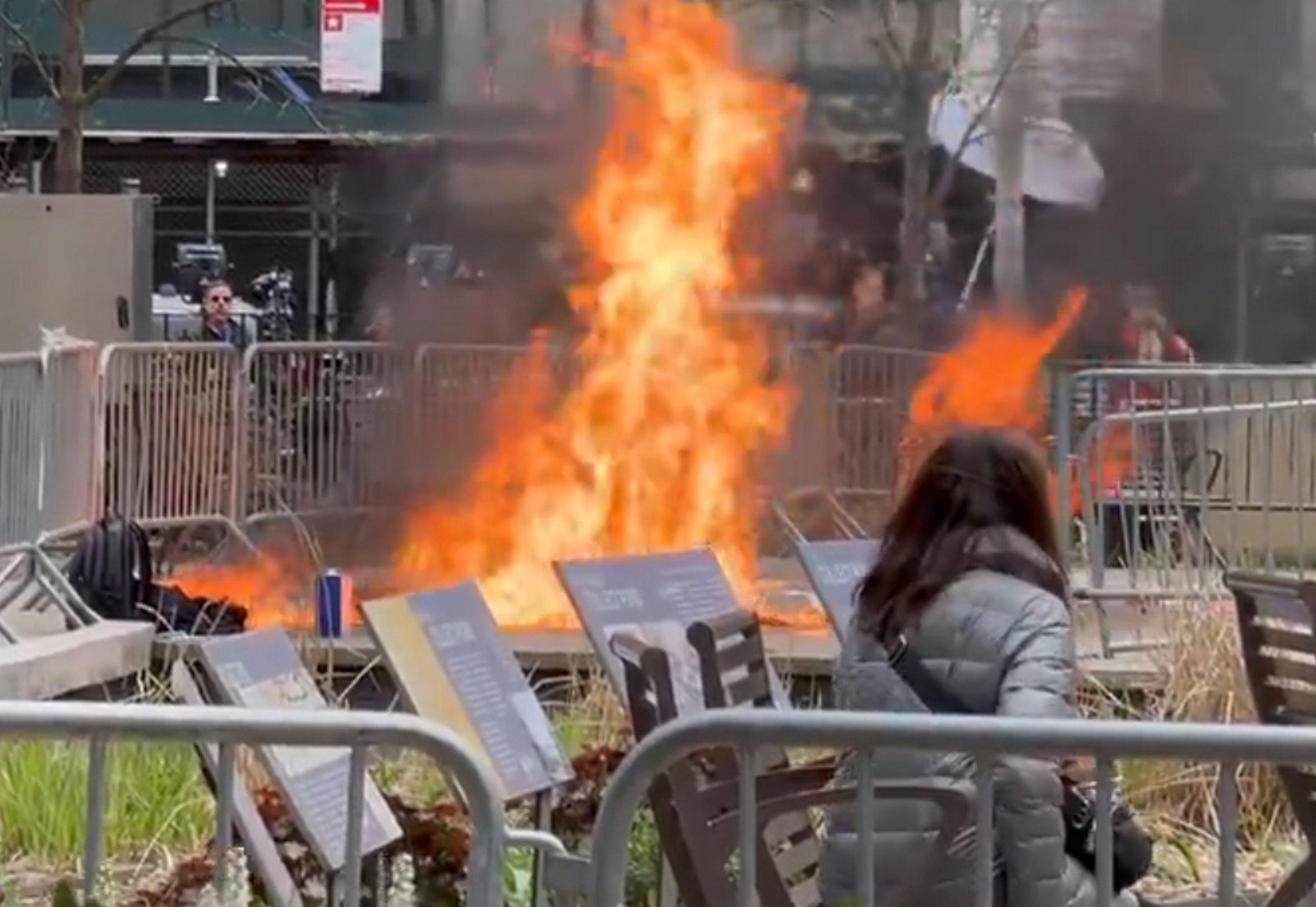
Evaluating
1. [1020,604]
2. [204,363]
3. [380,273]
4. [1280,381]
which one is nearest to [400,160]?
[380,273]

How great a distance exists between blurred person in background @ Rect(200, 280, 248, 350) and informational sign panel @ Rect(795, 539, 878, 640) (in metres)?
10.7

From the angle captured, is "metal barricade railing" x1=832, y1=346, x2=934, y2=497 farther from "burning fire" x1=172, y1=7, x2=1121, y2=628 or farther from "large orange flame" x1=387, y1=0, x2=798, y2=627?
"large orange flame" x1=387, y1=0, x2=798, y2=627

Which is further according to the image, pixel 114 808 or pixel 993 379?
pixel 993 379

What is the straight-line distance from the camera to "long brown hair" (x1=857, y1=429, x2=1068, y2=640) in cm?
518

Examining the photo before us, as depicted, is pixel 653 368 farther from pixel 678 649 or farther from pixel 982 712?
pixel 982 712

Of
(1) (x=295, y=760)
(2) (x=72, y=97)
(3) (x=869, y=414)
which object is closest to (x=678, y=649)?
(1) (x=295, y=760)

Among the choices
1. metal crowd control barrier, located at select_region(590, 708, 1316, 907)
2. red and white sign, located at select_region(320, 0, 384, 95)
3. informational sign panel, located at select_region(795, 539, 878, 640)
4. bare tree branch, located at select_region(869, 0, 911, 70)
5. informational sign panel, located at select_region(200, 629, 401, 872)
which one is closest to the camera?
metal crowd control barrier, located at select_region(590, 708, 1316, 907)

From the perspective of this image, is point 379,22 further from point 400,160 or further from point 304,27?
point 304,27

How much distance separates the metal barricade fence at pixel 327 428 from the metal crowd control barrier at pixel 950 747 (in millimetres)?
8769

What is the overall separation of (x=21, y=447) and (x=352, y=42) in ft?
16.2

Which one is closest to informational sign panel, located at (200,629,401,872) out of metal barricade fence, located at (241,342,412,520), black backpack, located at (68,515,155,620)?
black backpack, located at (68,515,155,620)

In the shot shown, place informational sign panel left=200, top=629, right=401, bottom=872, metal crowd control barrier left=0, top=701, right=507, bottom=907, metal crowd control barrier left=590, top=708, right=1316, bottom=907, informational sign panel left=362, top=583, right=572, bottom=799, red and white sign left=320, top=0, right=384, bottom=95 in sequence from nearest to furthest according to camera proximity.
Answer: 1. metal crowd control barrier left=590, top=708, right=1316, bottom=907
2. metal crowd control barrier left=0, top=701, right=507, bottom=907
3. informational sign panel left=200, top=629, right=401, bottom=872
4. informational sign panel left=362, top=583, right=572, bottom=799
5. red and white sign left=320, top=0, right=384, bottom=95

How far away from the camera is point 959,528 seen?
524 cm

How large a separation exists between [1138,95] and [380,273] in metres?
4.20
